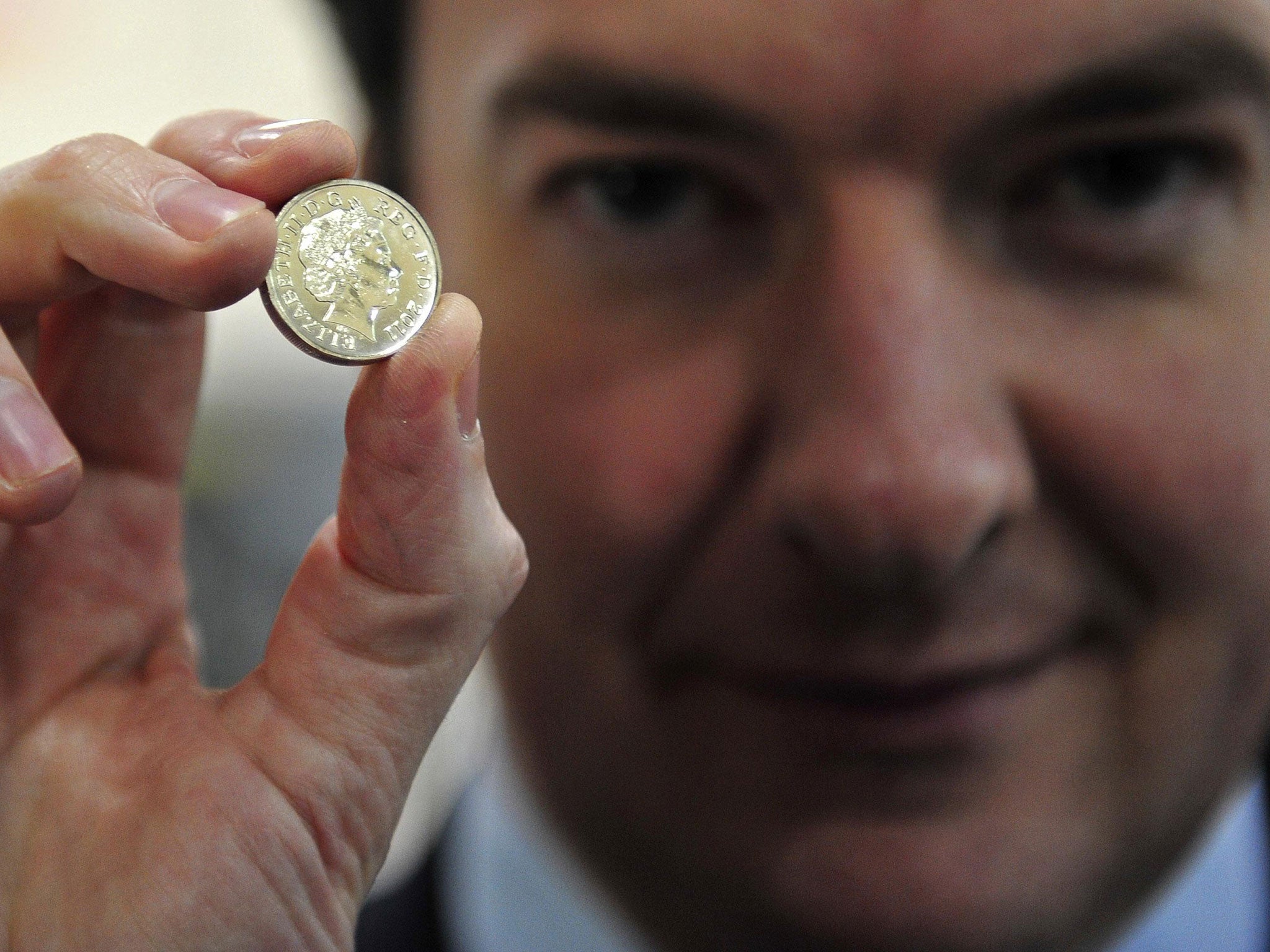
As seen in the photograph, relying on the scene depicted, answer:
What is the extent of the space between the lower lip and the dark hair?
98cm

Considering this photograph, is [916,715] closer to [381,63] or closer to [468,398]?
[468,398]

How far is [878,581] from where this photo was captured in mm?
1177

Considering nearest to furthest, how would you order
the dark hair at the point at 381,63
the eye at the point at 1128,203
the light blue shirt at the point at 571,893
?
the eye at the point at 1128,203
the dark hair at the point at 381,63
the light blue shirt at the point at 571,893

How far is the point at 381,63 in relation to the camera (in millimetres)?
1711

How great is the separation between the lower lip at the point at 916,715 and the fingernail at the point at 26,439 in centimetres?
80

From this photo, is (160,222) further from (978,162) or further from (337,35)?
(337,35)

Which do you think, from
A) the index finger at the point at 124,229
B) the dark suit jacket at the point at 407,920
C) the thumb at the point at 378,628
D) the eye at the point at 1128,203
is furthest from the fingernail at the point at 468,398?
the dark suit jacket at the point at 407,920

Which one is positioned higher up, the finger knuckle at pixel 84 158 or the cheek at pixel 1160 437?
the finger knuckle at pixel 84 158

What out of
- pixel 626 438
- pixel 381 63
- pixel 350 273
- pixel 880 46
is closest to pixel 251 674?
pixel 350 273

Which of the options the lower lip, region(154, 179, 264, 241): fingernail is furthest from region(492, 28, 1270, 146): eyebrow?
the lower lip

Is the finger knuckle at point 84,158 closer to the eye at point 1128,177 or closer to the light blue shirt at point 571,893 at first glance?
the eye at point 1128,177

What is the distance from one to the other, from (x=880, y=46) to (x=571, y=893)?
1.35 meters

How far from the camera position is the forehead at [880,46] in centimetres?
113

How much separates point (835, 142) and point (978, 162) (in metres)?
0.15
